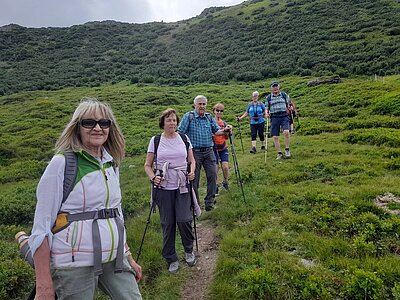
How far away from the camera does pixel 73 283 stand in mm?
2535

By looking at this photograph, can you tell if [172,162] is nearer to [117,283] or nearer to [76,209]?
[117,283]

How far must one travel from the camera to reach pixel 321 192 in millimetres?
7398

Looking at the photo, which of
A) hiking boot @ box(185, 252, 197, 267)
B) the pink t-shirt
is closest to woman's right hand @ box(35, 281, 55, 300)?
the pink t-shirt

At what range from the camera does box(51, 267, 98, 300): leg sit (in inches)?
98.8

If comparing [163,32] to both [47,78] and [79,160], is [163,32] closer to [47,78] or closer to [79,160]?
[47,78]

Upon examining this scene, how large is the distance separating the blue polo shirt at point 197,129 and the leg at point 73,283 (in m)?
4.75

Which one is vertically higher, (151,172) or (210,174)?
(151,172)

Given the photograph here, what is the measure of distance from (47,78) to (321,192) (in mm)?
53034

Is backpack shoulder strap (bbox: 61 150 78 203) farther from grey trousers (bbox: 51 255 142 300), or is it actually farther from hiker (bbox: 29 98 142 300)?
grey trousers (bbox: 51 255 142 300)

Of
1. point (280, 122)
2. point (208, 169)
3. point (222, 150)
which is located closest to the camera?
point (208, 169)

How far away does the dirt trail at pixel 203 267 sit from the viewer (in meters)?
4.96

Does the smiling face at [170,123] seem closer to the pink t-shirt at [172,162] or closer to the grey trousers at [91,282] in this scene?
the pink t-shirt at [172,162]

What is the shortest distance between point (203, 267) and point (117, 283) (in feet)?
9.89

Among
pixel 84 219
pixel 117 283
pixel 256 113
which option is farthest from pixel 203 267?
pixel 256 113
